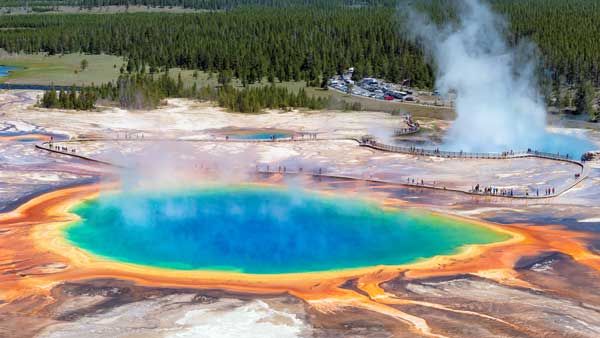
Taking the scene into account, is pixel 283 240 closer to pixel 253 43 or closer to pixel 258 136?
pixel 258 136

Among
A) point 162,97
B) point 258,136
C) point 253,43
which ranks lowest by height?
point 258,136

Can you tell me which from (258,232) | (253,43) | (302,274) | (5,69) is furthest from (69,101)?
(302,274)

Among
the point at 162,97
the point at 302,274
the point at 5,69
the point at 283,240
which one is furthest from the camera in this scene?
the point at 5,69

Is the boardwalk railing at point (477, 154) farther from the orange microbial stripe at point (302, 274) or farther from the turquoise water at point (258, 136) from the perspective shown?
the orange microbial stripe at point (302, 274)

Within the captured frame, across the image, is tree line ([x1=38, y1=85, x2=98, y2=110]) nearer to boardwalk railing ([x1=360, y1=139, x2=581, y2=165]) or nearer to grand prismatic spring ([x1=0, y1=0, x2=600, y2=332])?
grand prismatic spring ([x1=0, y1=0, x2=600, y2=332])

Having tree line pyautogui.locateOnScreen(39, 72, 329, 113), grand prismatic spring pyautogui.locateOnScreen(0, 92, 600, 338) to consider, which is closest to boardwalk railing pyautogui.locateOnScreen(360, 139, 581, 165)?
grand prismatic spring pyautogui.locateOnScreen(0, 92, 600, 338)

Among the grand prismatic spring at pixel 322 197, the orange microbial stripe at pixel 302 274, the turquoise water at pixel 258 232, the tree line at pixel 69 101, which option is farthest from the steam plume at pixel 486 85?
the tree line at pixel 69 101

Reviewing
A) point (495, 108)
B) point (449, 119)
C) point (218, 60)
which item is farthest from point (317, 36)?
point (495, 108)
